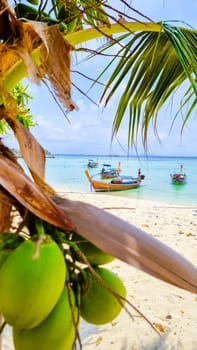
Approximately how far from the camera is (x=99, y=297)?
39 centimetres

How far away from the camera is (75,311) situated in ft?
1.20

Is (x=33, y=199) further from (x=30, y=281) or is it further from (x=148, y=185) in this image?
(x=148, y=185)

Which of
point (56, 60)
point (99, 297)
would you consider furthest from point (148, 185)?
point (99, 297)

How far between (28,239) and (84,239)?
0.07 metres

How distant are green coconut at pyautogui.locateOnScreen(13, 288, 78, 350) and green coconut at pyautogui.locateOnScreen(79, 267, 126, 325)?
3cm

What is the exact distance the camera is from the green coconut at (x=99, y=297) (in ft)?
1.26

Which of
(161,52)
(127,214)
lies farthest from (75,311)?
(127,214)

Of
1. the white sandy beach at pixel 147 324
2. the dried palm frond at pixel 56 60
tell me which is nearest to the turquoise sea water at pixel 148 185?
the dried palm frond at pixel 56 60

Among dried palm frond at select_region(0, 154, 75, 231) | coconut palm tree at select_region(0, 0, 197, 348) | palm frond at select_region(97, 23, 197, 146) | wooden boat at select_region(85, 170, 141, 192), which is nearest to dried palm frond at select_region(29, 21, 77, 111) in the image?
coconut palm tree at select_region(0, 0, 197, 348)

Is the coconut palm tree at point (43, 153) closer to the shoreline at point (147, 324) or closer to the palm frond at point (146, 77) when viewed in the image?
the palm frond at point (146, 77)

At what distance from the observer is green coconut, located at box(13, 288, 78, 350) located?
346 mm

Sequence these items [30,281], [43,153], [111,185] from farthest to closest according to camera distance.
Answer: [111,185]
[43,153]
[30,281]

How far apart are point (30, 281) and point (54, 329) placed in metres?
0.08

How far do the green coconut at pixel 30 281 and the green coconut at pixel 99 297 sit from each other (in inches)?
2.5
